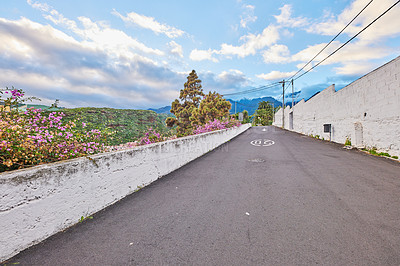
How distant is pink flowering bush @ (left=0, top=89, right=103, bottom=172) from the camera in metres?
2.26

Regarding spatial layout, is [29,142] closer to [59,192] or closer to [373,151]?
[59,192]

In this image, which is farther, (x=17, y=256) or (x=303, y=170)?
(x=303, y=170)

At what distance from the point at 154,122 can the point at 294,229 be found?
627 inches

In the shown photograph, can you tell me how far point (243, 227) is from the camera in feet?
7.82

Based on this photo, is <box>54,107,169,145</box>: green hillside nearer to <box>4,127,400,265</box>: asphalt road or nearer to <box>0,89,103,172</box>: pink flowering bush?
<box>0,89,103,172</box>: pink flowering bush

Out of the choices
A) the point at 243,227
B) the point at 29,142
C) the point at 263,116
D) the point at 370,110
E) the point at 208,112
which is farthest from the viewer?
the point at 263,116

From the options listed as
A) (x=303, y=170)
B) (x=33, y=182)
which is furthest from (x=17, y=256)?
(x=303, y=170)

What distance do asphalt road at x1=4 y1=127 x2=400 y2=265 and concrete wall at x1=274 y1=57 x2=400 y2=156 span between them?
3.90 m

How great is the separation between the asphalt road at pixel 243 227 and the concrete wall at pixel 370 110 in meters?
3.90

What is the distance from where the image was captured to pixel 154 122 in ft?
55.5

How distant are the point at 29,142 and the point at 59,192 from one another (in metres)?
0.94

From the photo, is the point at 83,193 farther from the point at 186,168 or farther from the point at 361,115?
the point at 361,115

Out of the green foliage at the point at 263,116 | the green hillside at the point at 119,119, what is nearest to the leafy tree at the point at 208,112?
the green hillside at the point at 119,119

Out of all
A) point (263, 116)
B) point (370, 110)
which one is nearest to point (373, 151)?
point (370, 110)
